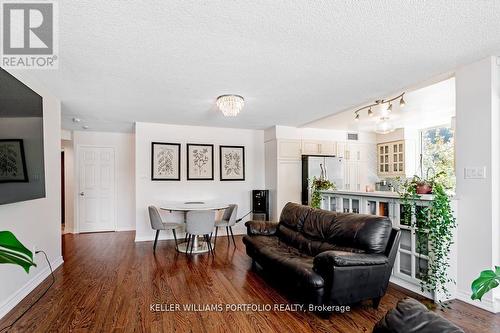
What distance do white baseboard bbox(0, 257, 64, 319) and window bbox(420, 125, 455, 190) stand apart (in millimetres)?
6456

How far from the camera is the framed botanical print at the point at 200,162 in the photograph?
19.1 feet

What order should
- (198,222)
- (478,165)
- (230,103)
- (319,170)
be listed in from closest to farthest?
(478,165) → (230,103) → (198,222) → (319,170)

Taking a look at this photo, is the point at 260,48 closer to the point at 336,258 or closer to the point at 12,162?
the point at 336,258

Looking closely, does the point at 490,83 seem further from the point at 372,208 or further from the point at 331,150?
the point at 331,150

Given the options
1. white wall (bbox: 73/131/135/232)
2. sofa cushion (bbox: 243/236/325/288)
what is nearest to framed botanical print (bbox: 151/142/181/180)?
white wall (bbox: 73/131/135/232)

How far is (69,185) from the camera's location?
616 centimetres

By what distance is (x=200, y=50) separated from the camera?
2.40m

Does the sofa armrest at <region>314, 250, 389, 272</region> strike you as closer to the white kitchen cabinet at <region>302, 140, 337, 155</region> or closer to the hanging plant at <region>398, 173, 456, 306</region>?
the hanging plant at <region>398, 173, 456, 306</region>

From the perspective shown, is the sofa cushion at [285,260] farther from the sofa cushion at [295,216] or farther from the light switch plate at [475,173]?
the light switch plate at [475,173]

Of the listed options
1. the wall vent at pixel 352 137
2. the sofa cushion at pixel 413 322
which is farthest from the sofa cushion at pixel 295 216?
the wall vent at pixel 352 137

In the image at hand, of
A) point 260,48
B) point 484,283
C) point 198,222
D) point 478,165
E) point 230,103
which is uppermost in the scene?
point 260,48

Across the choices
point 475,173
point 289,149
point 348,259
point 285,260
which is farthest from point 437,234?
point 289,149

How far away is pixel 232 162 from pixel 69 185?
151 inches

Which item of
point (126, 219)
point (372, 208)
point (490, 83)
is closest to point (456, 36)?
point (490, 83)
